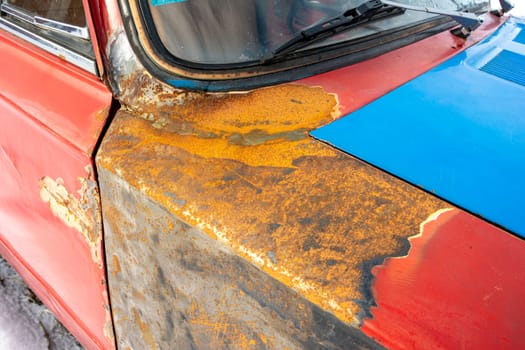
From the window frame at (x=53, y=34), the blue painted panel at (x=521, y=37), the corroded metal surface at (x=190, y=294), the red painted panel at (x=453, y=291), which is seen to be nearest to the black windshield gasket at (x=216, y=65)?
the window frame at (x=53, y=34)

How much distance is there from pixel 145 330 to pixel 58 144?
1.78 feet

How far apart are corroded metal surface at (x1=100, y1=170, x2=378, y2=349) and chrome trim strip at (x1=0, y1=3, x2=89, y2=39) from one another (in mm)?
397

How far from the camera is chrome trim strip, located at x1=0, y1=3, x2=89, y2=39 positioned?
1.19 metres

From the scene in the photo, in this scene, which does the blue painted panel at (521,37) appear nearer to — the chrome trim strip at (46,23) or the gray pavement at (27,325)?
the chrome trim strip at (46,23)

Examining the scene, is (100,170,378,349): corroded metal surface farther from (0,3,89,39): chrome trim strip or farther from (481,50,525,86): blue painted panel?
(481,50,525,86): blue painted panel

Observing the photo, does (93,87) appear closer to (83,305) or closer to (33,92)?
(33,92)

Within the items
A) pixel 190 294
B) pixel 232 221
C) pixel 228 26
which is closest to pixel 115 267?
pixel 190 294

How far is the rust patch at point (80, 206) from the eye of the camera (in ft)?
3.83

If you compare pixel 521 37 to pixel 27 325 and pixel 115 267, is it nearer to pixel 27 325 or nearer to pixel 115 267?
pixel 115 267

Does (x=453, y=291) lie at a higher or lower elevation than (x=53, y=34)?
lower

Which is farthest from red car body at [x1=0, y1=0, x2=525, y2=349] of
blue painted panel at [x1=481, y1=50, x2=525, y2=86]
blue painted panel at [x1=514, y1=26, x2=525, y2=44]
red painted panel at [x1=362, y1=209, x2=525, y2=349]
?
blue painted panel at [x1=514, y1=26, x2=525, y2=44]

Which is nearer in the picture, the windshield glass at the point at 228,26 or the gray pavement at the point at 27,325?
the windshield glass at the point at 228,26

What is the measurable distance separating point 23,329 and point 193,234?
1.45 meters

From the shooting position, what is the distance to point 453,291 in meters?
0.74
